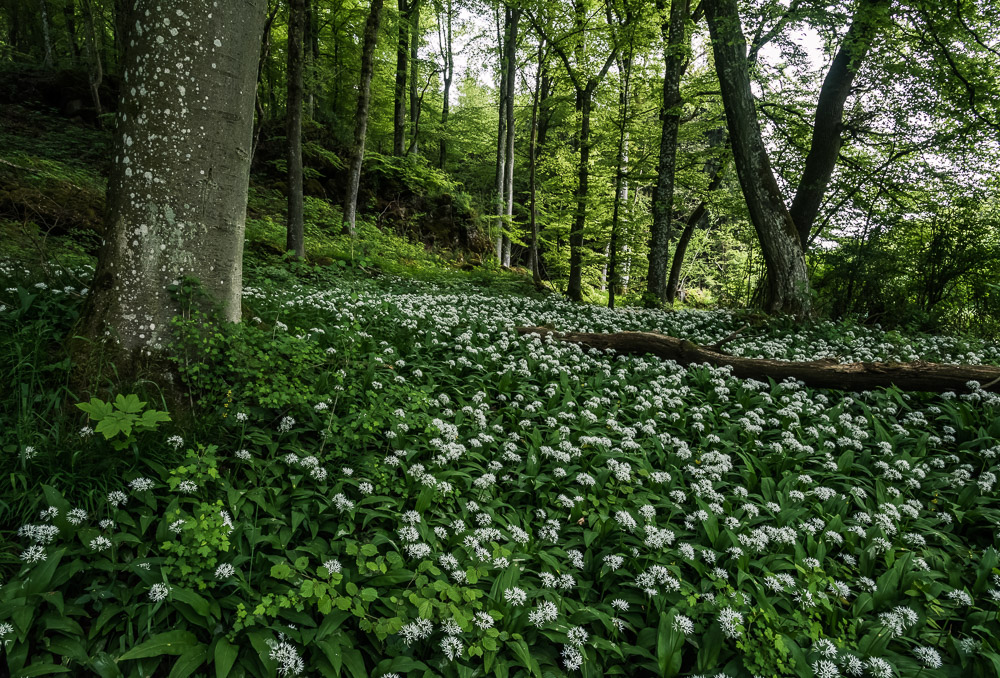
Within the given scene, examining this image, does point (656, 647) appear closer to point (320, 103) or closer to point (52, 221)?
point (52, 221)

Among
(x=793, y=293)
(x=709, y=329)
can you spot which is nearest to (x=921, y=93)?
(x=793, y=293)

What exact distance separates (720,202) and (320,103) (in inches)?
629

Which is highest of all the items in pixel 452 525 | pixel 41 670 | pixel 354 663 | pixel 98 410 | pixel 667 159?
pixel 667 159

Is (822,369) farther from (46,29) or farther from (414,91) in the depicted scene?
(46,29)

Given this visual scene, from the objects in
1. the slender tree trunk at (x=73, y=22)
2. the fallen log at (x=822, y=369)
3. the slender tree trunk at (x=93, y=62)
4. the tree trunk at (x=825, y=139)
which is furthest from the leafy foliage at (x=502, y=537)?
the slender tree trunk at (x=73, y=22)

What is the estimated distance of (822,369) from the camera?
19.1 ft

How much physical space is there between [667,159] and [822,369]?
8.28m

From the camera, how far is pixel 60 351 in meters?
3.18

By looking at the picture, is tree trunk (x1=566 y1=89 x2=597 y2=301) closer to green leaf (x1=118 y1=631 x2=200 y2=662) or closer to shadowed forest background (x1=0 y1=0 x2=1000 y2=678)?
shadowed forest background (x1=0 y1=0 x2=1000 y2=678)

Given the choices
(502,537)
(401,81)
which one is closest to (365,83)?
(401,81)

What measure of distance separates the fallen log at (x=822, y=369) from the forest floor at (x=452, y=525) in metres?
0.54

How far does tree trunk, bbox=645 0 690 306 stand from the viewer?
11766 mm

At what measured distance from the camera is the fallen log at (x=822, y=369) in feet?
17.8

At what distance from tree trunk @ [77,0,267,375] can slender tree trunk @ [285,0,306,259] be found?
20.9 feet
